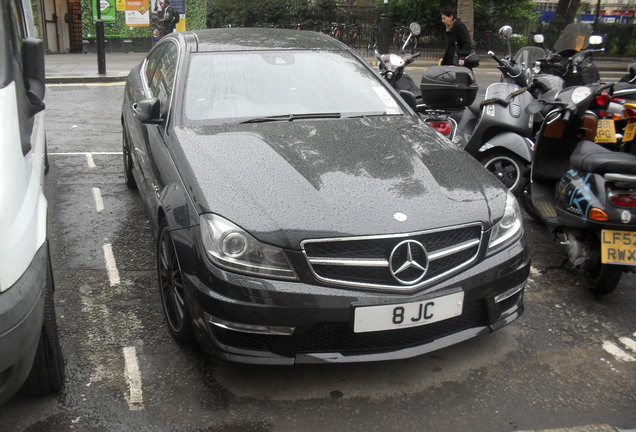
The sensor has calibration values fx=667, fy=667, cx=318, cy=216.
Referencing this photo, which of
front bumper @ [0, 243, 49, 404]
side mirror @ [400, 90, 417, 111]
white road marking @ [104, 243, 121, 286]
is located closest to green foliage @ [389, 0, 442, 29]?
side mirror @ [400, 90, 417, 111]

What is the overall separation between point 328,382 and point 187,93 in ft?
6.97

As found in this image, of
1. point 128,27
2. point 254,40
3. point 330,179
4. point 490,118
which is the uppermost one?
point 254,40

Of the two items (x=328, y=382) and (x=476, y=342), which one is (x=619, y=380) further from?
(x=328, y=382)

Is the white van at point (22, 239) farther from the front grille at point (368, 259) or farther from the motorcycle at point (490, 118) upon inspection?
the motorcycle at point (490, 118)

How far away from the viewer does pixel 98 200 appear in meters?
6.33

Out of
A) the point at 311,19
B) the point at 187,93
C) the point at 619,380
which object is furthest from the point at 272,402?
the point at 311,19

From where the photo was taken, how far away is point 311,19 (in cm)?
2823

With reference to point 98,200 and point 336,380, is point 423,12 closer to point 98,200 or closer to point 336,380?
point 98,200

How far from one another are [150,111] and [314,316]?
2.01 m

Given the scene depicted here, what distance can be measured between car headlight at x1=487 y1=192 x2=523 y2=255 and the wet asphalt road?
706mm

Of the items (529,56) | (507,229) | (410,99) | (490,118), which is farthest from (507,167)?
(507,229)

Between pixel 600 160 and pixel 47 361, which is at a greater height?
pixel 600 160

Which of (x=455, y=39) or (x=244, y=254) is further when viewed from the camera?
(x=455, y=39)

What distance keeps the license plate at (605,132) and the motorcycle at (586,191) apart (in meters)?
0.06
